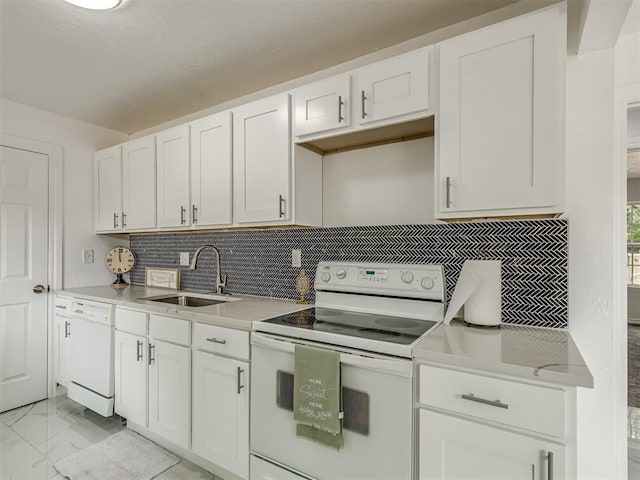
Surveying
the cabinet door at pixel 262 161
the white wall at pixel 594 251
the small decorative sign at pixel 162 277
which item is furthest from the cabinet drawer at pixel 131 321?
the white wall at pixel 594 251

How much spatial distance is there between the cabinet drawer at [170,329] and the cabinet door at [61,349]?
1.16 meters

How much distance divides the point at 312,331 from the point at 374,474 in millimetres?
590

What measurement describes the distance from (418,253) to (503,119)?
773mm

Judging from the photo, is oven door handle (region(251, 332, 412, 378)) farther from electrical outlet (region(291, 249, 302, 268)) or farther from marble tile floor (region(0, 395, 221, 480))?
marble tile floor (region(0, 395, 221, 480))

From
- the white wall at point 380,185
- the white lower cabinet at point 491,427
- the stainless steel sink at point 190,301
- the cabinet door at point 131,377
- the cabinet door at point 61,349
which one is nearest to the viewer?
the white lower cabinet at point 491,427

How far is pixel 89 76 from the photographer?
2.32m

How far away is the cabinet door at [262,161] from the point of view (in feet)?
6.60

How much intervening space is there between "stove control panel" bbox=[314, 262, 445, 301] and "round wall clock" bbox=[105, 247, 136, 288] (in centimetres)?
221

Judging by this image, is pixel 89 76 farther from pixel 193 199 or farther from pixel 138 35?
pixel 193 199

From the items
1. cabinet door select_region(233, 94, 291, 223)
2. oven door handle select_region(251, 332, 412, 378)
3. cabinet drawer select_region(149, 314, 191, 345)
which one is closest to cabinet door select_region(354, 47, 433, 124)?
cabinet door select_region(233, 94, 291, 223)

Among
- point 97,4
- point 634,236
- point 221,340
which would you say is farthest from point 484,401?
point 634,236

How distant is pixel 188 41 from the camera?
192 cm

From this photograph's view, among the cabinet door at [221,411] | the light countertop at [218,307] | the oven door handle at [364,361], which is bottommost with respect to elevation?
the cabinet door at [221,411]

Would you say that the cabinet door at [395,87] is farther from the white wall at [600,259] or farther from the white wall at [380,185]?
the white wall at [600,259]
